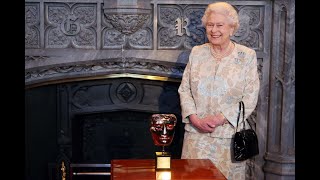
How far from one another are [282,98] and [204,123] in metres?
0.92

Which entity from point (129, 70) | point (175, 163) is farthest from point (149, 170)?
point (129, 70)

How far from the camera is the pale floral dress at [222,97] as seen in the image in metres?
4.24

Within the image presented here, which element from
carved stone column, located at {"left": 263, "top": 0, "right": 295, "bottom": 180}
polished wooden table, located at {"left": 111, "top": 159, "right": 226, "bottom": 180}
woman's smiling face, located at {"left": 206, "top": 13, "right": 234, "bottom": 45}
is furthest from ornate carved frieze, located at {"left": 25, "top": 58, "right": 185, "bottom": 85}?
polished wooden table, located at {"left": 111, "top": 159, "right": 226, "bottom": 180}

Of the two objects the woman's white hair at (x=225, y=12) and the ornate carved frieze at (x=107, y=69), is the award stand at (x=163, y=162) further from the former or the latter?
the ornate carved frieze at (x=107, y=69)

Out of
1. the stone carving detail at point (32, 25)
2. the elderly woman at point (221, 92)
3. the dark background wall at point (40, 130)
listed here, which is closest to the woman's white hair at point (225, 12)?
the elderly woman at point (221, 92)

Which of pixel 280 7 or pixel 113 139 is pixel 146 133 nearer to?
pixel 113 139

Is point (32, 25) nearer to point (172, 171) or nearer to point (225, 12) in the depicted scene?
point (225, 12)

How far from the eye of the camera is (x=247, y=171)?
5.07 meters

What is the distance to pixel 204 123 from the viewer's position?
4.21 meters

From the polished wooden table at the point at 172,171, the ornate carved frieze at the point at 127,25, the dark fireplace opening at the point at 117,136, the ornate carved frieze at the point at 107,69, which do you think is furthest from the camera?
the dark fireplace opening at the point at 117,136

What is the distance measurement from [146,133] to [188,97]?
3.73ft

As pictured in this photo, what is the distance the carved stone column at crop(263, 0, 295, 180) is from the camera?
4.88 meters

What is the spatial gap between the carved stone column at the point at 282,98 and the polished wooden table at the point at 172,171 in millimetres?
1527

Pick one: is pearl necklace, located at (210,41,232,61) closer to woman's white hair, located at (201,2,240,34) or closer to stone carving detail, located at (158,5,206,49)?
woman's white hair, located at (201,2,240,34)
